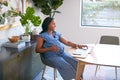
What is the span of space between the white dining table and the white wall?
1.64 meters

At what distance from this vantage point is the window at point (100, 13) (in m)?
5.10

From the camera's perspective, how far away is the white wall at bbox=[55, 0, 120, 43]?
5039 millimetres

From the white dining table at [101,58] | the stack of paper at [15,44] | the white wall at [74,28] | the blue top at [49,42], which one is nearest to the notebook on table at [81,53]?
the white dining table at [101,58]

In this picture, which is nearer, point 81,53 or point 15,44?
point 81,53

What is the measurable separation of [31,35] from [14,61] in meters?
1.11

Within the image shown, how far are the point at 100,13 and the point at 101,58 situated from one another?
8.35 feet

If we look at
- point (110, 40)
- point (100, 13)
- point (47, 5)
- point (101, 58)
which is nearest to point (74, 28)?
point (100, 13)

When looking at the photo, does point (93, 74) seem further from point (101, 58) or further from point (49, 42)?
point (101, 58)

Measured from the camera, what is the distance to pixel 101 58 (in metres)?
2.83

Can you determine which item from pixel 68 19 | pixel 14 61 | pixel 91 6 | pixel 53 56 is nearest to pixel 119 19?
pixel 91 6

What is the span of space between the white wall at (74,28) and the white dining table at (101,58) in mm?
1642

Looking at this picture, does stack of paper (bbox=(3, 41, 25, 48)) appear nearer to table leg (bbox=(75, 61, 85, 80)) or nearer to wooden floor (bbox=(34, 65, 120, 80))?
wooden floor (bbox=(34, 65, 120, 80))

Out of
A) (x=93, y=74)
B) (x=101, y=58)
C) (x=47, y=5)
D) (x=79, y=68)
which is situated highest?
(x=47, y=5)

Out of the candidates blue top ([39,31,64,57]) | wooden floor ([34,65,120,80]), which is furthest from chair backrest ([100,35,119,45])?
blue top ([39,31,64,57])
